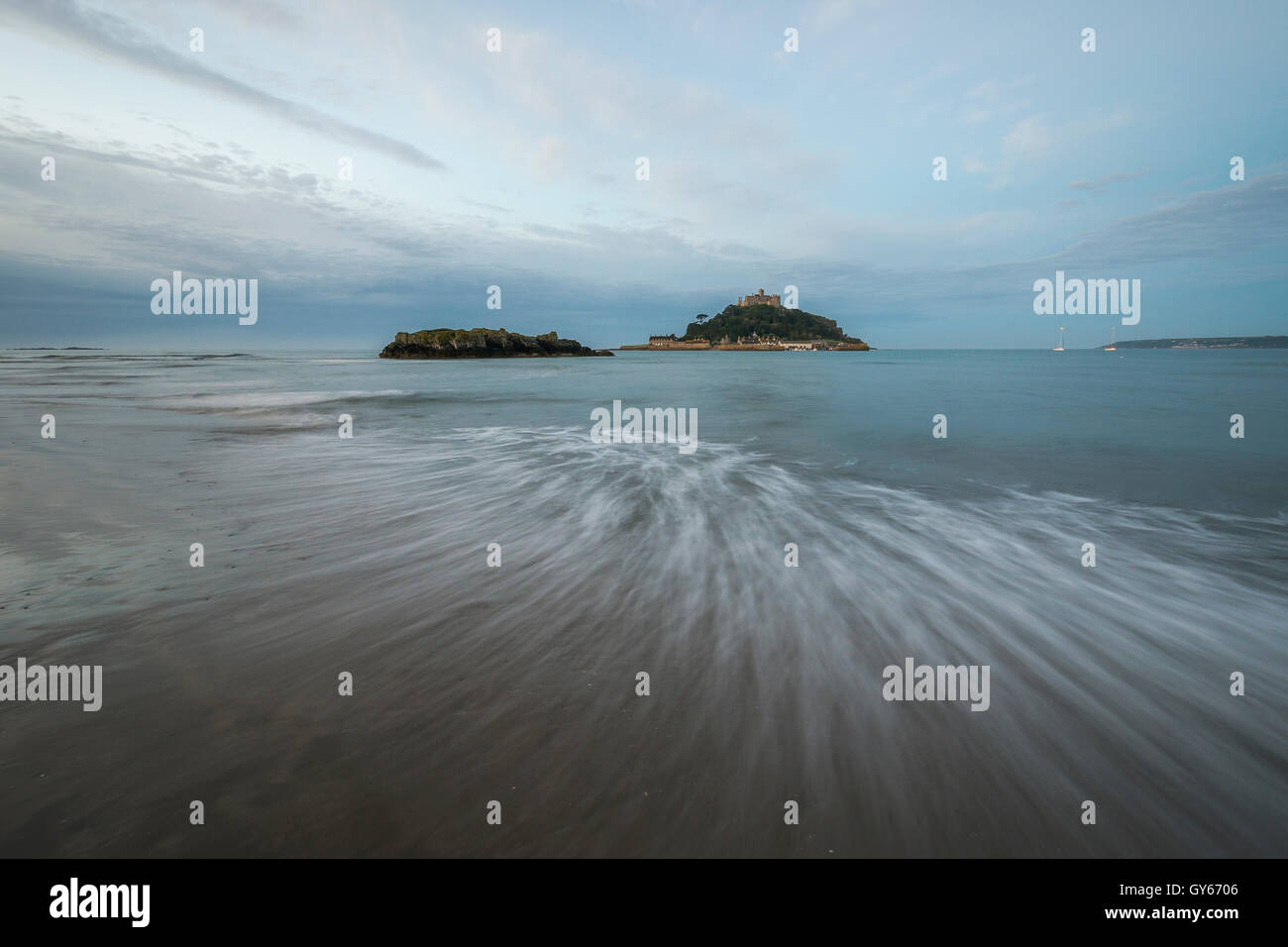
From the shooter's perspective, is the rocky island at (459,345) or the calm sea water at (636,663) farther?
the rocky island at (459,345)

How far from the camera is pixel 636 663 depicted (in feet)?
11.9

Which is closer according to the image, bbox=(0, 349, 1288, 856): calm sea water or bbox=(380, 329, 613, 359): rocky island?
bbox=(0, 349, 1288, 856): calm sea water

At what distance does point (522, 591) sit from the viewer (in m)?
4.75

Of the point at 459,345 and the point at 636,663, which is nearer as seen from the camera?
the point at 636,663

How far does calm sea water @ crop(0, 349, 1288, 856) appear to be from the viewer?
241cm

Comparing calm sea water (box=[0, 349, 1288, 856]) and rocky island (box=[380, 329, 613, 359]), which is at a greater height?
rocky island (box=[380, 329, 613, 359])

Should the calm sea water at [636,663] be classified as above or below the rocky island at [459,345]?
below

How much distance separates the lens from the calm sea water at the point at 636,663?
2406mm

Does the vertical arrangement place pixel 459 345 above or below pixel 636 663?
above

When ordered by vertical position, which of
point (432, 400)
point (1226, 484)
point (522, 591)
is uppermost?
point (432, 400)

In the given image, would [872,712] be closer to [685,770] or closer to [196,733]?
[685,770]

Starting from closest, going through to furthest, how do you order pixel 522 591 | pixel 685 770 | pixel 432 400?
pixel 685 770 < pixel 522 591 < pixel 432 400

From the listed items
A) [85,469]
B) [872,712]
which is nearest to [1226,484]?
[872,712]
